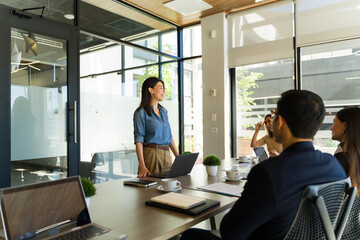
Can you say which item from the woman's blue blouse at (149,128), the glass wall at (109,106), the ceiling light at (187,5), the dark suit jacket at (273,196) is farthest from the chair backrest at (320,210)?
the ceiling light at (187,5)

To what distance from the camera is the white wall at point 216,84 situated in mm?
5105

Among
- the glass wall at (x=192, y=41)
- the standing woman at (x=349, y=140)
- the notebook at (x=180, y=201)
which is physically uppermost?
the glass wall at (x=192, y=41)

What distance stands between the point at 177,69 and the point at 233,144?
1910mm

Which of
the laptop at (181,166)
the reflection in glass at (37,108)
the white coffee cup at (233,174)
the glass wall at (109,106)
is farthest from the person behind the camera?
the glass wall at (109,106)

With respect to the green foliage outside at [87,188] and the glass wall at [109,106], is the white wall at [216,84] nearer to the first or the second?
the glass wall at [109,106]

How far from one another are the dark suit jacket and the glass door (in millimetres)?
2887

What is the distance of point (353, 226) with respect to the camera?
4.67 feet

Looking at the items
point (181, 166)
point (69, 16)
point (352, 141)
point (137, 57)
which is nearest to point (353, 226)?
point (352, 141)

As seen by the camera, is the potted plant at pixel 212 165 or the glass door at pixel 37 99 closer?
the potted plant at pixel 212 165

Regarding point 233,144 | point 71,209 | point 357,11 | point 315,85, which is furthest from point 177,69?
point 71,209

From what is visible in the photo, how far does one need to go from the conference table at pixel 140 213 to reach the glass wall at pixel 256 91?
3.38 meters

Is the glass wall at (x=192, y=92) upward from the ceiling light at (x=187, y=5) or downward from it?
downward

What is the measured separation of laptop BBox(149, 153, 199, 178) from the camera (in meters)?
2.10

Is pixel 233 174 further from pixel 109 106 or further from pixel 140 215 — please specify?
pixel 109 106
